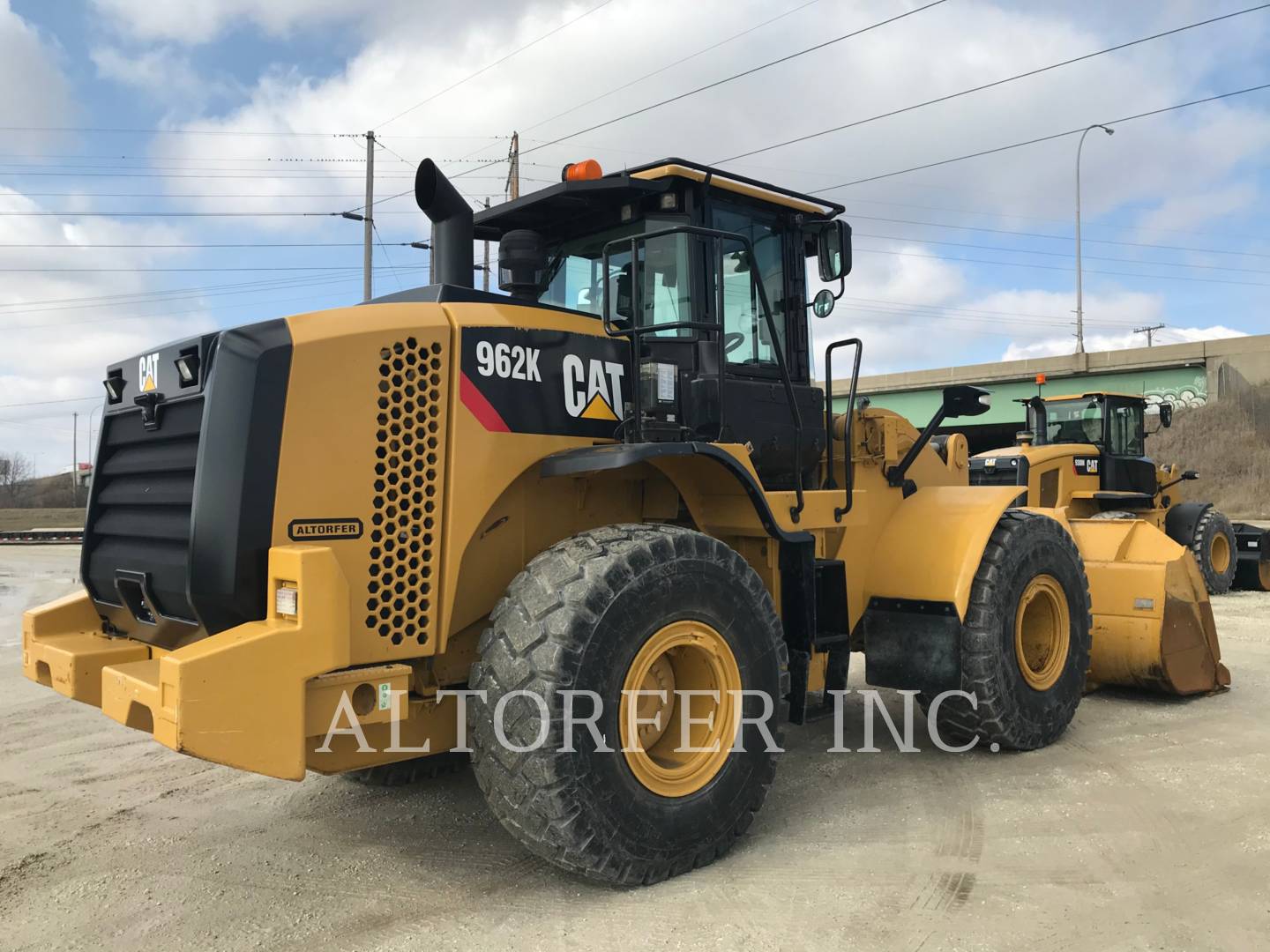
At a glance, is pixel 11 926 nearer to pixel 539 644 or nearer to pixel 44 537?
pixel 539 644

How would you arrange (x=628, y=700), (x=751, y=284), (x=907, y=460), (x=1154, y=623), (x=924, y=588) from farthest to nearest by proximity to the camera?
(x=1154, y=623) < (x=907, y=460) < (x=924, y=588) < (x=751, y=284) < (x=628, y=700)

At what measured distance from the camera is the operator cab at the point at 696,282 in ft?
15.0

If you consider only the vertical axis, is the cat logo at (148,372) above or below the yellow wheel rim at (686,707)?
above

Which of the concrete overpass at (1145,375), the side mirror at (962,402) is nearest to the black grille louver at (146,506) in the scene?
the side mirror at (962,402)

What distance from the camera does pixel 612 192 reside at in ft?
15.3

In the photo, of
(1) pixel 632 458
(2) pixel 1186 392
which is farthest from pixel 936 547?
(2) pixel 1186 392

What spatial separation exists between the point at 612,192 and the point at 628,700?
7.81ft

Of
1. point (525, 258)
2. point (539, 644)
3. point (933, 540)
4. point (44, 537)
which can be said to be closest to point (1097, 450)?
point (933, 540)

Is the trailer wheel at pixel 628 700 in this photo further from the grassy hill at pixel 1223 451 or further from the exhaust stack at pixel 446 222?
the grassy hill at pixel 1223 451

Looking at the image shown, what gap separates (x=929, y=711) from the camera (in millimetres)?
5496

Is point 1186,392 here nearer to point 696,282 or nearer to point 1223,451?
point 1223,451

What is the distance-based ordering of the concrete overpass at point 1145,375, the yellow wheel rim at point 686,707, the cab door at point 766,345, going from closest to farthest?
the yellow wheel rim at point 686,707, the cab door at point 766,345, the concrete overpass at point 1145,375

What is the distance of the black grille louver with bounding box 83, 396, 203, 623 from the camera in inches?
142

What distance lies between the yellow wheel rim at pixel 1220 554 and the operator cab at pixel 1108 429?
1.15m
